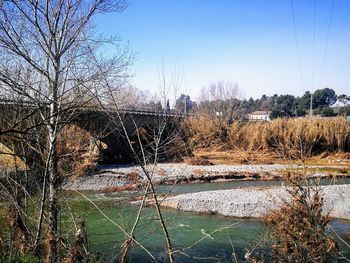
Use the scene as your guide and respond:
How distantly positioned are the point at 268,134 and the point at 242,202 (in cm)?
2128

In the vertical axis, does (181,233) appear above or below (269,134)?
below

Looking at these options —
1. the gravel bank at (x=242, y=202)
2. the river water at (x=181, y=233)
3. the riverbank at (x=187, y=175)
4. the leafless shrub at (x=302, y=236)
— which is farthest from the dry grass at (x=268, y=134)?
the leafless shrub at (x=302, y=236)

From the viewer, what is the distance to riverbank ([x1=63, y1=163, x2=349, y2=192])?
2289 centimetres

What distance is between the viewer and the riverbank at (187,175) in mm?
22891

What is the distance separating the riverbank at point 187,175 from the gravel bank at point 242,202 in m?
Answer: 3.25

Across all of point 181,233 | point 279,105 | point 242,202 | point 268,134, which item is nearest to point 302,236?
point 181,233

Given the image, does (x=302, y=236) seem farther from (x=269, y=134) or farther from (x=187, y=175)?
(x=269, y=134)

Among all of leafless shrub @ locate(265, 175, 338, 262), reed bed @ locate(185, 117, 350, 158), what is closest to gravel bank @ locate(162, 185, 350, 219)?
leafless shrub @ locate(265, 175, 338, 262)

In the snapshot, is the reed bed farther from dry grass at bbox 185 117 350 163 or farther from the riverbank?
the riverbank

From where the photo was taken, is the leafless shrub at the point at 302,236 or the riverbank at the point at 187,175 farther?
the riverbank at the point at 187,175

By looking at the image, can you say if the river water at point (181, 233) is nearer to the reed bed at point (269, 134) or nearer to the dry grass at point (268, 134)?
the dry grass at point (268, 134)

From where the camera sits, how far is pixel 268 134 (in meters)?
37.3

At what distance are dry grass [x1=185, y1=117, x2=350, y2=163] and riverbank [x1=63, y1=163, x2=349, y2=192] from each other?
5.61 meters

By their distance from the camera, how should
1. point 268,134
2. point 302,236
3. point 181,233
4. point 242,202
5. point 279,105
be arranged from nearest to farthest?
point 302,236, point 181,233, point 242,202, point 268,134, point 279,105
